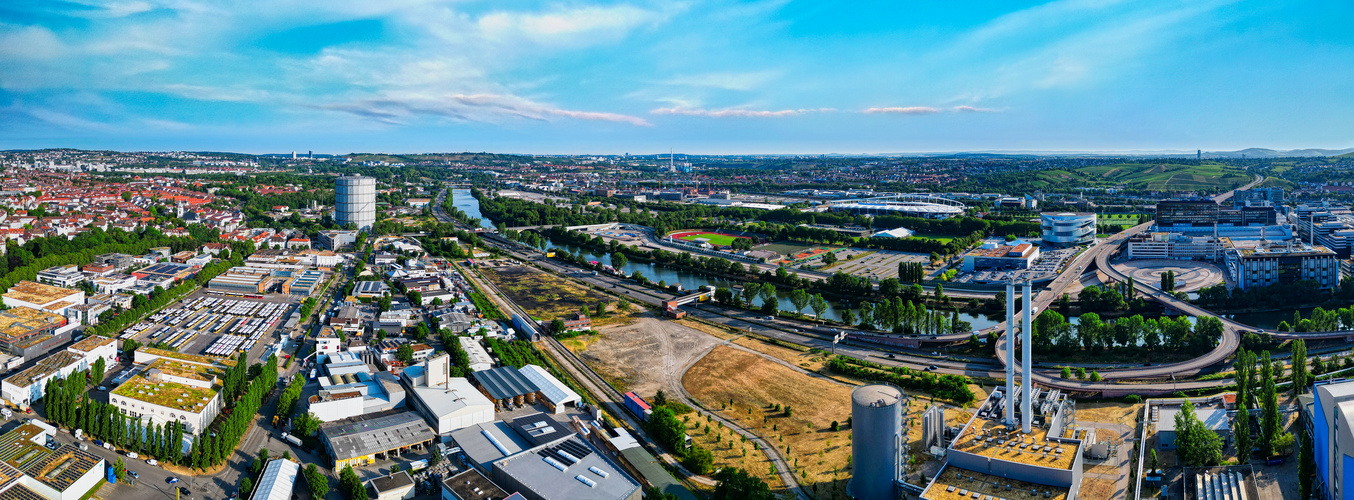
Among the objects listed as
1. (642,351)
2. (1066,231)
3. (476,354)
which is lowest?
(642,351)

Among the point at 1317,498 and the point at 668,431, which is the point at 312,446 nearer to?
the point at 668,431

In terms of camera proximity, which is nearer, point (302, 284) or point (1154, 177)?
point (302, 284)

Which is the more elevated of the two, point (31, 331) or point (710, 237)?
point (710, 237)

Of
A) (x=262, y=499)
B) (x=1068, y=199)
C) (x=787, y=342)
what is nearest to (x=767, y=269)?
(x=787, y=342)

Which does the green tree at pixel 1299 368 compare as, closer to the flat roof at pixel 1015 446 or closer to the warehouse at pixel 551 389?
the flat roof at pixel 1015 446

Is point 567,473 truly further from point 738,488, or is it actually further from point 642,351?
point 642,351

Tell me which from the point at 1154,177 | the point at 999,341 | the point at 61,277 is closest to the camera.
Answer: the point at 999,341

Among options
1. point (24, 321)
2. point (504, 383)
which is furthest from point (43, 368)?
point (504, 383)

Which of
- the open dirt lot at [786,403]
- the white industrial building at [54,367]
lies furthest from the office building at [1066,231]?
the white industrial building at [54,367]
